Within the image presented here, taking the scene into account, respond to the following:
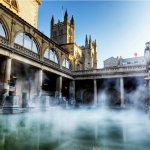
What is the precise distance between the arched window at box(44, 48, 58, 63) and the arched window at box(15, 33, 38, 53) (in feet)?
8.20

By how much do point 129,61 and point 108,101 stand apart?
77.6ft

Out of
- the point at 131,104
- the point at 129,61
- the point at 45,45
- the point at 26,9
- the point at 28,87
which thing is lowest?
the point at 131,104

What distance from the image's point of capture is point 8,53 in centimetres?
1633

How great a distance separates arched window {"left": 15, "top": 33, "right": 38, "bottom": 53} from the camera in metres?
18.6

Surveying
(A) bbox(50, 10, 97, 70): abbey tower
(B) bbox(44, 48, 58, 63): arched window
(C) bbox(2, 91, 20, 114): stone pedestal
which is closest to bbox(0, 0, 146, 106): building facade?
(B) bbox(44, 48, 58, 63): arched window

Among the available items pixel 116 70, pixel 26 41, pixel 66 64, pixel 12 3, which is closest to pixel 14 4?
pixel 12 3

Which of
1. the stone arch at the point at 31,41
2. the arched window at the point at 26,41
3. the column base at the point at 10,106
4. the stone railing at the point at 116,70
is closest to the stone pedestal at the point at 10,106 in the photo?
the column base at the point at 10,106

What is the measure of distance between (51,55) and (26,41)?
20.3ft

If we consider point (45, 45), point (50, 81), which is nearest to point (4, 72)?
point (45, 45)

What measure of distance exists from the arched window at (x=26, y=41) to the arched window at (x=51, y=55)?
2.50 metres

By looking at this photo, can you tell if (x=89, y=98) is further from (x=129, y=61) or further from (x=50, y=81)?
(x=129, y=61)

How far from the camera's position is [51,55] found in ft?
83.7

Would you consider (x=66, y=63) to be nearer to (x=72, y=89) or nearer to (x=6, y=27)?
(x=72, y=89)

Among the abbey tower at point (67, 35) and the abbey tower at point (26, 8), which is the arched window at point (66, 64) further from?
the abbey tower at point (67, 35)
